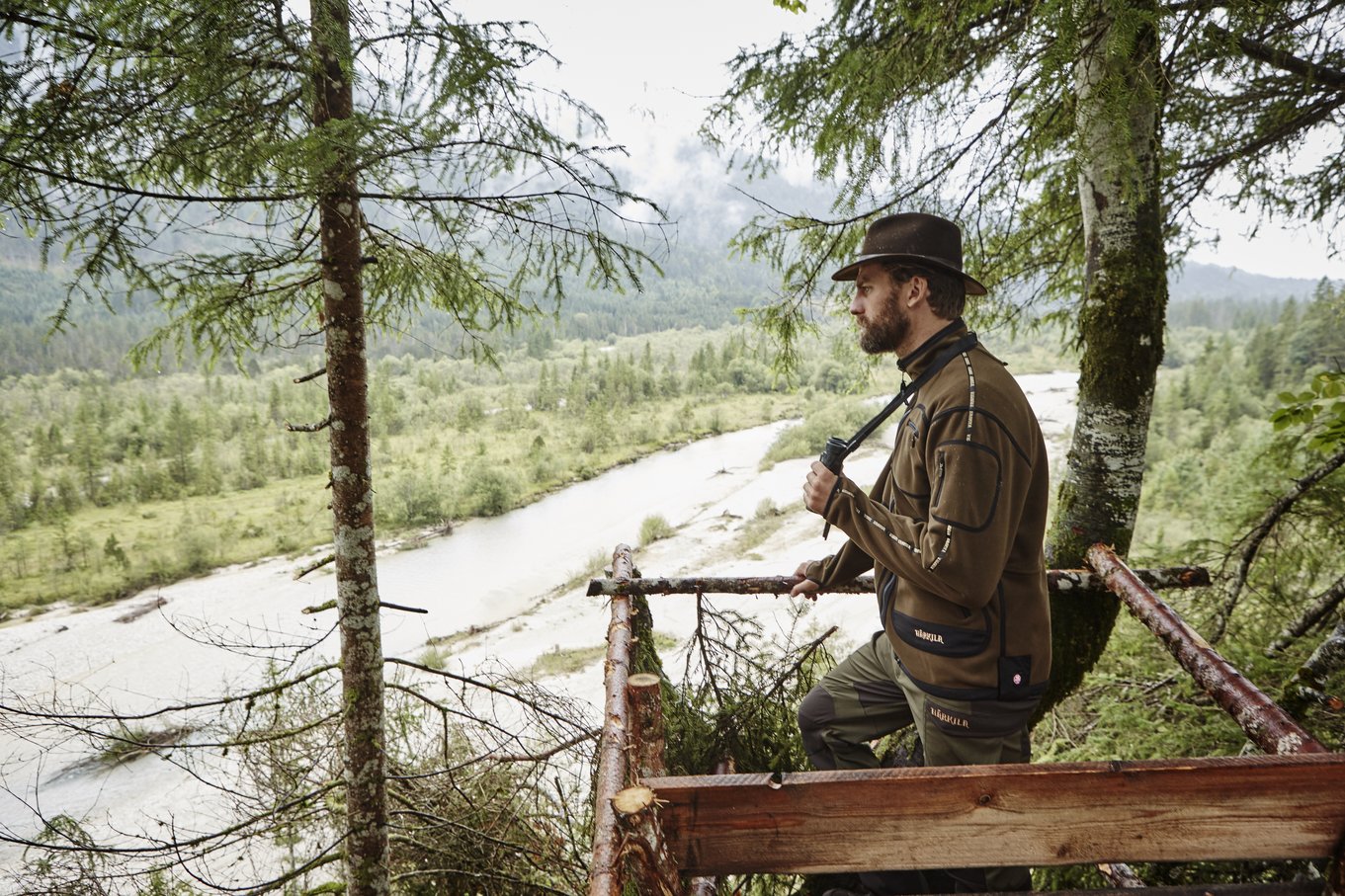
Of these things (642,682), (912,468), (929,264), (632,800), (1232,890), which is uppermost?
(929,264)

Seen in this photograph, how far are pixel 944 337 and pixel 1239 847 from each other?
1.54 meters

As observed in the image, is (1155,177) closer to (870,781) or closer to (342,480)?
(870,781)

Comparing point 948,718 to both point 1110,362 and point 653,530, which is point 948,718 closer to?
point 1110,362

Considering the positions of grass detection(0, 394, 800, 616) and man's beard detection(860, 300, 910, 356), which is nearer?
man's beard detection(860, 300, 910, 356)

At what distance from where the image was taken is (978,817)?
151 centimetres

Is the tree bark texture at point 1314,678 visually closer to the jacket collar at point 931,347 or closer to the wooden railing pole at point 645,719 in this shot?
the jacket collar at point 931,347

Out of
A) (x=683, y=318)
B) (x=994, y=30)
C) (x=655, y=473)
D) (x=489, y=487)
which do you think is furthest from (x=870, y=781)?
(x=683, y=318)

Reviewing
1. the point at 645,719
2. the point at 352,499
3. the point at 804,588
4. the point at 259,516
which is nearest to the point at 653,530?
the point at 259,516

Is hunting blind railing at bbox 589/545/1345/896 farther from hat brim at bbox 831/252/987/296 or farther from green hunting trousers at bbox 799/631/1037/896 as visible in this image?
hat brim at bbox 831/252/987/296

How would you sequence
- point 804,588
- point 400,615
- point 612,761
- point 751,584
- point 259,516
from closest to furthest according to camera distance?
1. point 612,761
2. point 804,588
3. point 751,584
4. point 400,615
5. point 259,516

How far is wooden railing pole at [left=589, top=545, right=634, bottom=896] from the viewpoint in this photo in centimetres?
136

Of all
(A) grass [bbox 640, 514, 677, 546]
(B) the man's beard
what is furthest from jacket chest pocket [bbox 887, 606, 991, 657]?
(A) grass [bbox 640, 514, 677, 546]

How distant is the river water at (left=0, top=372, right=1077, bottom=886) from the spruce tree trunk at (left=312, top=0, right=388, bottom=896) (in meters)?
4.42

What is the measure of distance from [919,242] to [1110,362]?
1967 mm
